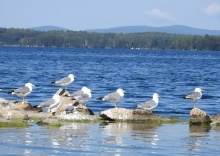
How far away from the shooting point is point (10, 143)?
17016 mm

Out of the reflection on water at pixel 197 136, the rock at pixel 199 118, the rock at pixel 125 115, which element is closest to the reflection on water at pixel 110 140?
the reflection on water at pixel 197 136

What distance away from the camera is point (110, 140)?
18453mm

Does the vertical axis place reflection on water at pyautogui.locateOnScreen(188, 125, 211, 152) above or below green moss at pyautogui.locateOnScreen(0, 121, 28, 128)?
below

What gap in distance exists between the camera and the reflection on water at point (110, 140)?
1648cm

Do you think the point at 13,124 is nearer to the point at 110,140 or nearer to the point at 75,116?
the point at 75,116

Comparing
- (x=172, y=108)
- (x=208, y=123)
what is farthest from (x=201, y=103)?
(x=208, y=123)

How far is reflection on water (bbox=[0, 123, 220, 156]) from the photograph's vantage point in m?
16.5

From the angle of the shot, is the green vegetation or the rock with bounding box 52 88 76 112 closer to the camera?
the green vegetation

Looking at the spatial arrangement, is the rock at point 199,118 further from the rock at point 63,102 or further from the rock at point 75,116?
the rock at point 63,102

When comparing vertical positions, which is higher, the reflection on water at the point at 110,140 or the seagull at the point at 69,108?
the seagull at the point at 69,108

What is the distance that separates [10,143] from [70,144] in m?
1.50

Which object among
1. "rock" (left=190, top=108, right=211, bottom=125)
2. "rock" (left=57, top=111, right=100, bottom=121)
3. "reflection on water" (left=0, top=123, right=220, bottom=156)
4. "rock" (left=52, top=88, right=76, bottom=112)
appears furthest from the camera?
"rock" (left=52, top=88, right=76, bottom=112)

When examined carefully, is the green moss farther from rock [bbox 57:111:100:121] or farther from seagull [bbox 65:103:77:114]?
seagull [bbox 65:103:77:114]

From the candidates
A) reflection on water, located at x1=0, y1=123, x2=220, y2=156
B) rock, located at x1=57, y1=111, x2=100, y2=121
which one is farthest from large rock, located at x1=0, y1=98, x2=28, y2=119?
rock, located at x1=57, y1=111, x2=100, y2=121
